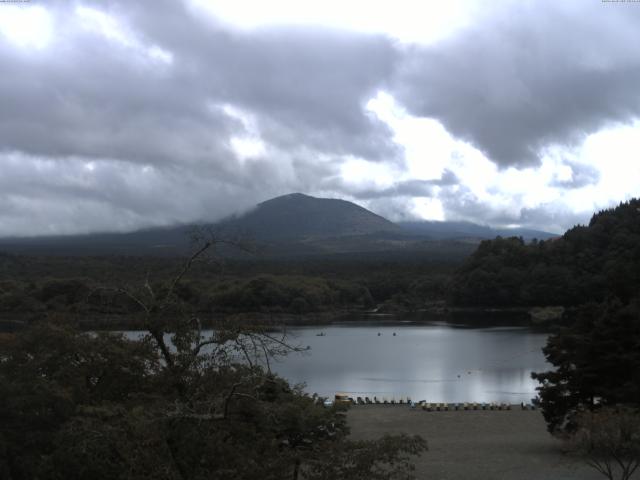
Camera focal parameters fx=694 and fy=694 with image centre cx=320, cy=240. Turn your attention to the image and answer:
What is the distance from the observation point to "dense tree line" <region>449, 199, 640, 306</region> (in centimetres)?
7144

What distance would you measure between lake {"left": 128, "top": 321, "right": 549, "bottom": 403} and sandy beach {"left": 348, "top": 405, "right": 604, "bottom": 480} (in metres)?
4.27

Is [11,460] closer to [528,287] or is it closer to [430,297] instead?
[528,287]

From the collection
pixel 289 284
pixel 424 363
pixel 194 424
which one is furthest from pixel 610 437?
pixel 289 284

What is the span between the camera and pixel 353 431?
20.7 m

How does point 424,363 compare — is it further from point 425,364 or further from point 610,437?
point 610,437

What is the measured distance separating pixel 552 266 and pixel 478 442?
6014 cm

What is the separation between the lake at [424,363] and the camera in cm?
3238

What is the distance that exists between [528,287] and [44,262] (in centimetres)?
6016

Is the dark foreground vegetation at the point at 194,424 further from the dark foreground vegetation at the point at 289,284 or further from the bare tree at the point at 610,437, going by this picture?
the dark foreground vegetation at the point at 289,284

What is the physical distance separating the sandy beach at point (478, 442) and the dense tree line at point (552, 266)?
164 ft

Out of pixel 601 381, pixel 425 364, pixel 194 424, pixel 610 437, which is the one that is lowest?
pixel 425 364

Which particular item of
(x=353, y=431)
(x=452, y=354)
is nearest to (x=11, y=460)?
(x=353, y=431)

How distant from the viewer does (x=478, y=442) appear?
1866 cm

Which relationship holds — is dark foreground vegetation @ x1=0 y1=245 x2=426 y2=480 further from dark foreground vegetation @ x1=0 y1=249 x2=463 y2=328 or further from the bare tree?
dark foreground vegetation @ x1=0 y1=249 x2=463 y2=328
